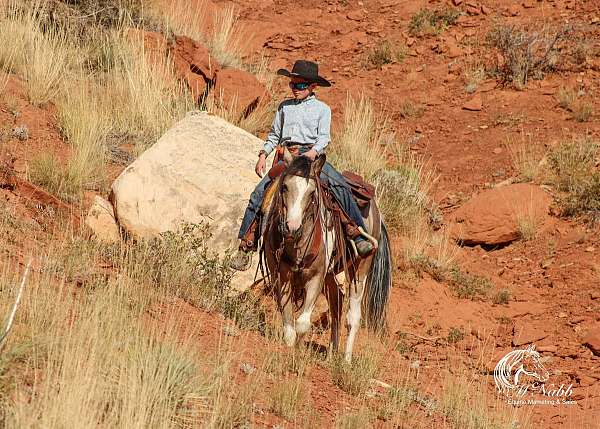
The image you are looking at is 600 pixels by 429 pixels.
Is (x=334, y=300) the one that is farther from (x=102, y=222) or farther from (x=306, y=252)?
(x=102, y=222)

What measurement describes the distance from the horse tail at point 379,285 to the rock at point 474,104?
8724mm

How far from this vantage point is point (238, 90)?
16.6 meters

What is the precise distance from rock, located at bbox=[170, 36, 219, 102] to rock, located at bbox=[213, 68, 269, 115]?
0.62ft

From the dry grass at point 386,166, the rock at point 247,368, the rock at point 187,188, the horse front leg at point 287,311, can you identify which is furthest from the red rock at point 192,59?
the rock at point 247,368

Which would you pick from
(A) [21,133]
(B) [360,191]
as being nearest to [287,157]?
(B) [360,191]

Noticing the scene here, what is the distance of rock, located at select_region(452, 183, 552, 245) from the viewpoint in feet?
50.6

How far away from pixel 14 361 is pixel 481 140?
13.1 metres

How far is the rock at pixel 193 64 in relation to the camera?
16.5 meters

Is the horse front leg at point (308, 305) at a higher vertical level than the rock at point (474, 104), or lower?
higher

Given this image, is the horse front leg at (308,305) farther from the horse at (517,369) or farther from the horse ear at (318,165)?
the horse at (517,369)

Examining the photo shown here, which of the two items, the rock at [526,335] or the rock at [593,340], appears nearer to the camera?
the rock at [593,340]

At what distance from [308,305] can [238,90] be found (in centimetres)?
810

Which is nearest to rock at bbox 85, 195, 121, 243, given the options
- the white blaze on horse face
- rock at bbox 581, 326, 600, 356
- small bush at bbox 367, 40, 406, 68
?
the white blaze on horse face

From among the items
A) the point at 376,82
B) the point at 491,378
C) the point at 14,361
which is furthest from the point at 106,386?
the point at 376,82
